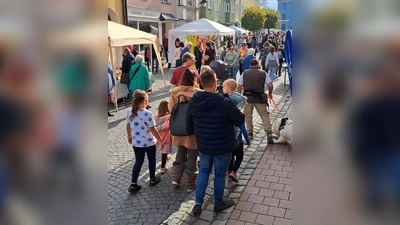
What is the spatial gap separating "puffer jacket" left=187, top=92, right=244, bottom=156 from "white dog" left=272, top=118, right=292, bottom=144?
2.52 meters

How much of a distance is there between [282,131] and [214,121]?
2.90 metres

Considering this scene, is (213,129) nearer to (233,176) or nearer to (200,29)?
(233,176)

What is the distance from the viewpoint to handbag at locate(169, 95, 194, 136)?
4.49 m

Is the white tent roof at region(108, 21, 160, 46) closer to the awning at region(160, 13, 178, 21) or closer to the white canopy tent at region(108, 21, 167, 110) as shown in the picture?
the white canopy tent at region(108, 21, 167, 110)

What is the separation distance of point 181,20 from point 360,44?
28.0 m

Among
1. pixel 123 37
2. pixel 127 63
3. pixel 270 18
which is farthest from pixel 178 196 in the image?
pixel 270 18

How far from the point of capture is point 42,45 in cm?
80

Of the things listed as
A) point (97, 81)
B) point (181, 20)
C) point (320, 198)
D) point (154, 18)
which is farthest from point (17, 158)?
point (181, 20)

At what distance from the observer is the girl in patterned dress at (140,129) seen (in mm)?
4406

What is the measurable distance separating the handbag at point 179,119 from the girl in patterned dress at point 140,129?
25cm

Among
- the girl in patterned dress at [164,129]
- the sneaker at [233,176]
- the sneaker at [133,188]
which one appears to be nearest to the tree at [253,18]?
the girl in patterned dress at [164,129]

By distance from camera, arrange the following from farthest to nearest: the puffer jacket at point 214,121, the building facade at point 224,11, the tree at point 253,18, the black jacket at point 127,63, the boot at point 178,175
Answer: the tree at point 253,18, the building facade at point 224,11, the black jacket at point 127,63, the boot at point 178,175, the puffer jacket at point 214,121

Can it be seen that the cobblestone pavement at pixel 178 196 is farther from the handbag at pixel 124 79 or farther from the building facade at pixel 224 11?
the building facade at pixel 224 11

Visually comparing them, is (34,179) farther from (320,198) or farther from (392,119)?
(392,119)
